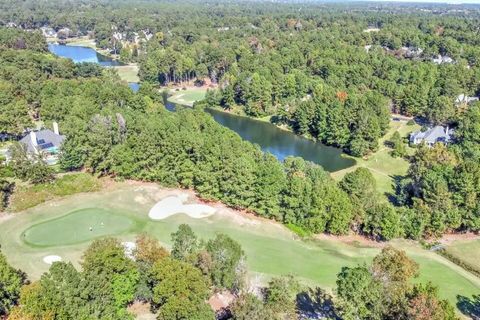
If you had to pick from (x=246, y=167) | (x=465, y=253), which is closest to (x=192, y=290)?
(x=246, y=167)

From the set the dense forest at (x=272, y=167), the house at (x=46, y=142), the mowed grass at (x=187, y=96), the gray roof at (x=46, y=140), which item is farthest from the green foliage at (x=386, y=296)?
the mowed grass at (x=187, y=96)

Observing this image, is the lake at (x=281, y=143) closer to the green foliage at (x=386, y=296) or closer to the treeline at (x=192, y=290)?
the treeline at (x=192, y=290)

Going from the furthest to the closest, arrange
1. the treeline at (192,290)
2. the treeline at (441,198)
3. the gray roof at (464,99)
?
the gray roof at (464,99) < the treeline at (441,198) < the treeline at (192,290)

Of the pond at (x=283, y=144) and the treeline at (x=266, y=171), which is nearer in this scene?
the treeline at (x=266, y=171)

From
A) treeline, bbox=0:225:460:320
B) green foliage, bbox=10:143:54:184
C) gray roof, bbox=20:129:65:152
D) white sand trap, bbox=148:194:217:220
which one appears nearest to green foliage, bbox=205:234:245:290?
treeline, bbox=0:225:460:320

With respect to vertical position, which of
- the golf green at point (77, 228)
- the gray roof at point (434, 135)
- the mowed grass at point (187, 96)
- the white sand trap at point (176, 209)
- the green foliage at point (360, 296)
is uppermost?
the green foliage at point (360, 296)

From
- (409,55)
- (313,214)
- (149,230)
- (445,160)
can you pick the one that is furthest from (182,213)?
(409,55)
